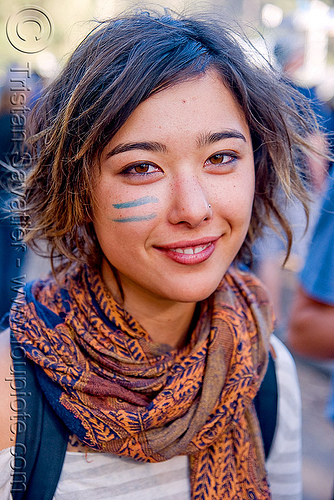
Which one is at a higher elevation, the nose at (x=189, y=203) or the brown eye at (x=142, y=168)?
the brown eye at (x=142, y=168)

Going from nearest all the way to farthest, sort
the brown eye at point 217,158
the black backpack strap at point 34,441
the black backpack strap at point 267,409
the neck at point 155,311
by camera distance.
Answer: the black backpack strap at point 34,441
the brown eye at point 217,158
the neck at point 155,311
the black backpack strap at point 267,409

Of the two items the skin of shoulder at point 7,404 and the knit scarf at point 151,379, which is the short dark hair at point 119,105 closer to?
the knit scarf at point 151,379

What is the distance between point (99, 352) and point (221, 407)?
426mm

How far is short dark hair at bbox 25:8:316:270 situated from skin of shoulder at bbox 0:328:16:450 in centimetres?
42

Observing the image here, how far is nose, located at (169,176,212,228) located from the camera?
1347mm

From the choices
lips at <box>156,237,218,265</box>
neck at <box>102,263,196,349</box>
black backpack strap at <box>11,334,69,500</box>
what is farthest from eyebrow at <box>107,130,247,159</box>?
black backpack strap at <box>11,334,69,500</box>

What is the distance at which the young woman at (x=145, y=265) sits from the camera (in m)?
1.38

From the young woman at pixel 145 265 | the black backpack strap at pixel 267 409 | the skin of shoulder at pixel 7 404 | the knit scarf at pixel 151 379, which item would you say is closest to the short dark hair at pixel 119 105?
the young woman at pixel 145 265

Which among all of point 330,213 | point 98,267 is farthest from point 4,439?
point 330,213

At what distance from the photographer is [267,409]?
1761 mm

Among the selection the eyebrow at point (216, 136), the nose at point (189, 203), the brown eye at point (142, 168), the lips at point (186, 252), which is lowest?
the lips at point (186, 252)

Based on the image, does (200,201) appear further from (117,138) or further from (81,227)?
(81,227)

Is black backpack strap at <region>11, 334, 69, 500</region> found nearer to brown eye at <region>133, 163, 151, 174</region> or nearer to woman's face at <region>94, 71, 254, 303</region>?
woman's face at <region>94, 71, 254, 303</region>

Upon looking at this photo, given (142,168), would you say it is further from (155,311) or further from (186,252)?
(155,311)
